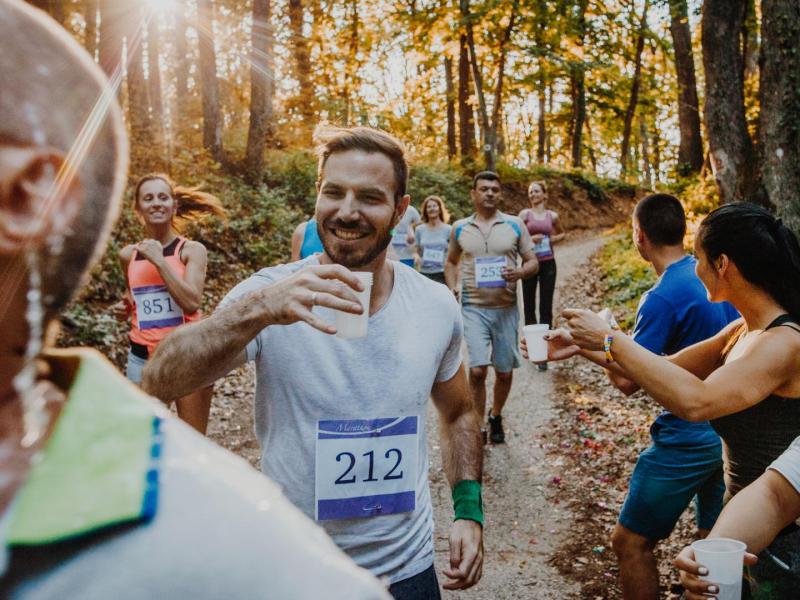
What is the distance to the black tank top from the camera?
2.68 metres

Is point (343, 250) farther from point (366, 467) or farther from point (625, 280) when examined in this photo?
point (625, 280)

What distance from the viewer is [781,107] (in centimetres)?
760

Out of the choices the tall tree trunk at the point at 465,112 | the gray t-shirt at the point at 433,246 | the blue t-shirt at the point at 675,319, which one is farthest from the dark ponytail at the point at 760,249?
the tall tree trunk at the point at 465,112

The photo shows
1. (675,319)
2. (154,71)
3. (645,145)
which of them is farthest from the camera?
(645,145)

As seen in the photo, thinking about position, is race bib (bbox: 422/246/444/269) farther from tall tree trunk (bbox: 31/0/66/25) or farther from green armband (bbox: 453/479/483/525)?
green armband (bbox: 453/479/483/525)

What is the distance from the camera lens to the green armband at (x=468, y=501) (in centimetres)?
260

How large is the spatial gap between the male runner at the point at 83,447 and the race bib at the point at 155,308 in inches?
183

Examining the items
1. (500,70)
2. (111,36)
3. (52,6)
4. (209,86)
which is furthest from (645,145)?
(52,6)

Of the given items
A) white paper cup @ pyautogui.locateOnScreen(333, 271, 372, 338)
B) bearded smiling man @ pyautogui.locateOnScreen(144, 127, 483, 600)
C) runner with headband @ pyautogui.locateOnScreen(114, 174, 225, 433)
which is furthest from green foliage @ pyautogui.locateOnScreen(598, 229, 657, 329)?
white paper cup @ pyautogui.locateOnScreen(333, 271, 372, 338)

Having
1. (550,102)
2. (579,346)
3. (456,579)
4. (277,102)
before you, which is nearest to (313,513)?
(456,579)

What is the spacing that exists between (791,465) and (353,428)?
1579 mm

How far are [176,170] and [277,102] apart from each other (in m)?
10.6

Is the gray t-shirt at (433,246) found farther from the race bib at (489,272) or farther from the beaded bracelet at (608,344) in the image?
the beaded bracelet at (608,344)

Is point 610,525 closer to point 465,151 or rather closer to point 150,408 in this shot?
point 150,408
